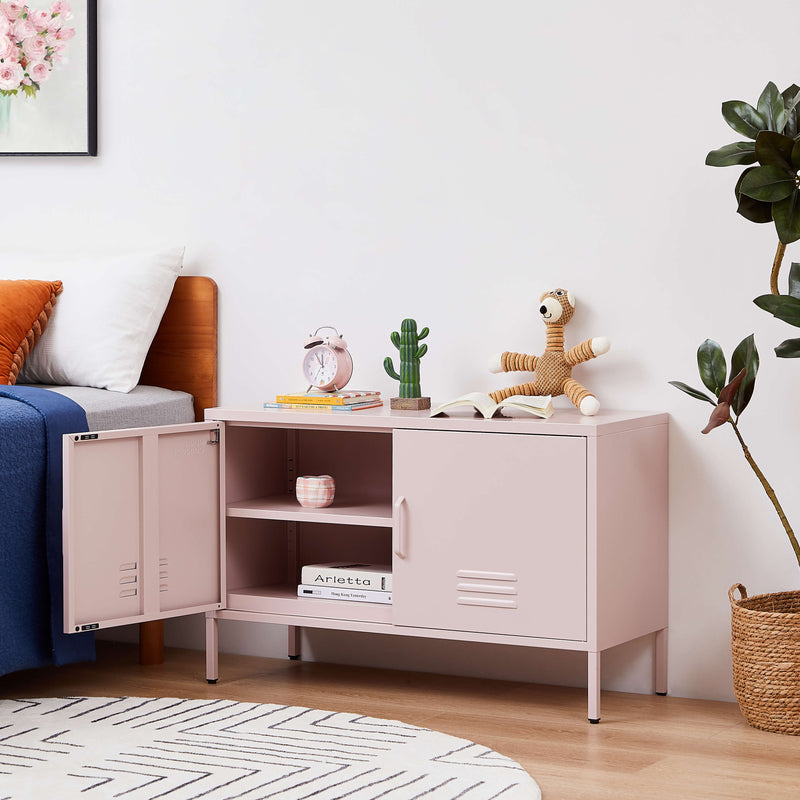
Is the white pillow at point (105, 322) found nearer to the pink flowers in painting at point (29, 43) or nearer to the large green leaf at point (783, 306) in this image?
A: the pink flowers in painting at point (29, 43)

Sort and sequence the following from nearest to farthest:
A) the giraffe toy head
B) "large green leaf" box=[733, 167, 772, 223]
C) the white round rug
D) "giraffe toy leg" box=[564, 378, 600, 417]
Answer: the white round rug → "large green leaf" box=[733, 167, 772, 223] → "giraffe toy leg" box=[564, 378, 600, 417] → the giraffe toy head

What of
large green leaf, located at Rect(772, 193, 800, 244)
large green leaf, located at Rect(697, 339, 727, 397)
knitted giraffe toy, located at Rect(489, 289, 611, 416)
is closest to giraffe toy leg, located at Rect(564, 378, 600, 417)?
knitted giraffe toy, located at Rect(489, 289, 611, 416)

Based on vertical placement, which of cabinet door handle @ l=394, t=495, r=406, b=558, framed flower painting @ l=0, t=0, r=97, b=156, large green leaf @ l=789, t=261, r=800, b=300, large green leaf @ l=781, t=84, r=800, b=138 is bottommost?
cabinet door handle @ l=394, t=495, r=406, b=558

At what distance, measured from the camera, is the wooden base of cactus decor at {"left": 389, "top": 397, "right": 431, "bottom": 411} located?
2.65 metres

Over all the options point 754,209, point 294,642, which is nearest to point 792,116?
point 754,209

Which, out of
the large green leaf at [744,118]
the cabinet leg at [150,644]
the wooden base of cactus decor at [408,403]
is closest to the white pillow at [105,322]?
the cabinet leg at [150,644]

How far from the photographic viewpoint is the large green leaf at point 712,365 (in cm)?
238

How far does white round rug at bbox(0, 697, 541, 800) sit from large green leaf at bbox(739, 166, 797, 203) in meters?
1.09

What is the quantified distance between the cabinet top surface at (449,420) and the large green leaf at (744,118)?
0.59 metres

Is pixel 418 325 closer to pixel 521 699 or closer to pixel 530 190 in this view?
pixel 530 190

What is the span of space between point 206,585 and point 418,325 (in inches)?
29.8

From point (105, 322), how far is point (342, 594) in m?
0.87

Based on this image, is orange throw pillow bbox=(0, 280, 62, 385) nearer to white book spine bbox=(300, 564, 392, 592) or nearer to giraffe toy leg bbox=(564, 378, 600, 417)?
white book spine bbox=(300, 564, 392, 592)

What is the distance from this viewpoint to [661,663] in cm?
267
